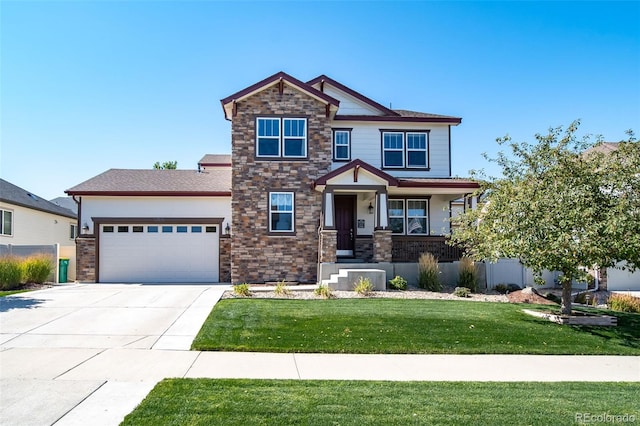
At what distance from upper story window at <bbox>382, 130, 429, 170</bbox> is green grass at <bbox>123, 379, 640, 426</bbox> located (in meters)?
13.7

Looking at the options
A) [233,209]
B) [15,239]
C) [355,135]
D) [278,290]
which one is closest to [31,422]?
[278,290]

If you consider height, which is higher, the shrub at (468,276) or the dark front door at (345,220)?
the dark front door at (345,220)

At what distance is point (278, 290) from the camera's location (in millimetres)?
14734

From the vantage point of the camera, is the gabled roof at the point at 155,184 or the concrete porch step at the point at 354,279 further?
the gabled roof at the point at 155,184

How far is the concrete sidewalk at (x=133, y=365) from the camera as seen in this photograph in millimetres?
5973

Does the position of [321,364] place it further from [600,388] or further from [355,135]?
[355,135]

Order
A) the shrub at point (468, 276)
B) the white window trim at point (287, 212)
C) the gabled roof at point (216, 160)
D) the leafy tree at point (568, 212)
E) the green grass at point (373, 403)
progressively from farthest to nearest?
1. the gabled roof at point (216, 160)
2. the white window trim at point (287, 212)
3. the shrub at point (468, 276)
4. the leafy tree at point (568, 212)
5. the green grass at point (373, 403)

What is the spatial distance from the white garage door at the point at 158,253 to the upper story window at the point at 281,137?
3.95 m

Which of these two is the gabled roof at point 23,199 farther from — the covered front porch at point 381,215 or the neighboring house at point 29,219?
the covered front porch at point 381,215

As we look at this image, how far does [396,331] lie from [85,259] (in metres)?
13.8

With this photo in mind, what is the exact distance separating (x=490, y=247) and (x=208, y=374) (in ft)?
26.2

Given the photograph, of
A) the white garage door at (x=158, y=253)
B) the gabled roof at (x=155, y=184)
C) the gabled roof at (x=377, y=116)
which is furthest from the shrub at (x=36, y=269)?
the gabled roof at (x=377, y=116)

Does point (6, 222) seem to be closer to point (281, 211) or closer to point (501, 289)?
point (281, 211)

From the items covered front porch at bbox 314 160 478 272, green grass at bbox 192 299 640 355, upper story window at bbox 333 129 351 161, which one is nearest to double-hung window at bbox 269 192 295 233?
covered front porch at bbox 314 160 478 272
